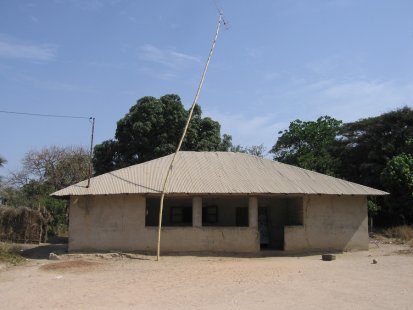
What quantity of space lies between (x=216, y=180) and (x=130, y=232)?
3.87m

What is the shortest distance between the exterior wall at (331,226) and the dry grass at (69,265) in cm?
738

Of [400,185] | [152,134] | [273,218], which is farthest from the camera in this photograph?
[152,134]

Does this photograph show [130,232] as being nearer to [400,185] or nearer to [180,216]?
[180,216]

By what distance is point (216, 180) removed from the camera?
18.8 metres

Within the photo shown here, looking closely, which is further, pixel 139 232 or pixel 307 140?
pixel 307 140

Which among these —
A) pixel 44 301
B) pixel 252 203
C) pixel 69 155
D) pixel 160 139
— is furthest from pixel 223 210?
pixel 69 155

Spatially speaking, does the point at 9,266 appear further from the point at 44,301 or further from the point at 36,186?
the point at 36,186

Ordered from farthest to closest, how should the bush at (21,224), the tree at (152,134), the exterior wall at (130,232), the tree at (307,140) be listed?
the tree at (307,140), the tree at (152,134), the bush at (21,224), the exterior wall at (130,232)

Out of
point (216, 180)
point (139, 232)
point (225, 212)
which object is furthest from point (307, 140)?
point (139, 232)

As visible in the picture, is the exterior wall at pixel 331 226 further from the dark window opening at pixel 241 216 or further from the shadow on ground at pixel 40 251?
the shadow on ground at pixel 40 251

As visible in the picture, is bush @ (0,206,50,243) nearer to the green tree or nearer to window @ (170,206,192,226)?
window @ (170,206,192,226)

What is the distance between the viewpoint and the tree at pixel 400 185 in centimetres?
2488

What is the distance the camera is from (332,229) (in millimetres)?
18891

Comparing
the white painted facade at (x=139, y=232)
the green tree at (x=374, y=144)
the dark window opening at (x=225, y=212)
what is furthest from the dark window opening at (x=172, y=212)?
the green tree at (x=374, y=144)
